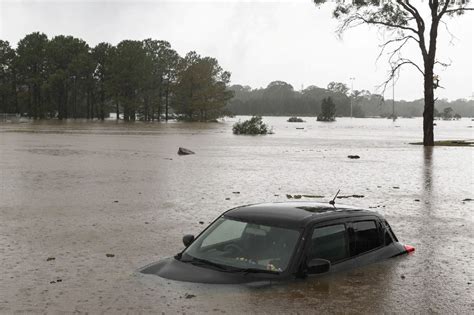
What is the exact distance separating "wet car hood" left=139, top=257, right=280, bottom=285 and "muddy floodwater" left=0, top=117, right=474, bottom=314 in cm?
9

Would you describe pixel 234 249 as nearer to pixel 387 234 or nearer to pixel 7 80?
pixel 387 234

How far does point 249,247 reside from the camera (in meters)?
6.59

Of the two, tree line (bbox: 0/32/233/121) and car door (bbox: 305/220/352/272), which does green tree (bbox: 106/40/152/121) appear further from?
car door (bbox: 305/220/352/272)

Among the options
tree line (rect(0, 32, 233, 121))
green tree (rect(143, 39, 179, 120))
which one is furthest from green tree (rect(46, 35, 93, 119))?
green tree (rect(143, 39, 179, 120))

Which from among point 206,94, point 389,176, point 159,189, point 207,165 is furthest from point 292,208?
point 206,94

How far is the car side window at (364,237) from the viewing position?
23.5 feet

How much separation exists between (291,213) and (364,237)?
3.99 ft

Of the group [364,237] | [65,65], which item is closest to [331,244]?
[364,237]

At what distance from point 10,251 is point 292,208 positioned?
4479mm

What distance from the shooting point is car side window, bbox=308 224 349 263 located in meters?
6.57

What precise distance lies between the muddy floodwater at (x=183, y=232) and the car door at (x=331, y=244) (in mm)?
222

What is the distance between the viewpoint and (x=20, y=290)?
22.2ft

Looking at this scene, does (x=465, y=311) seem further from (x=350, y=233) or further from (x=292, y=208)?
(x=292, y=208)

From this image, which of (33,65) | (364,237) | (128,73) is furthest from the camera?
(33,65)
